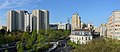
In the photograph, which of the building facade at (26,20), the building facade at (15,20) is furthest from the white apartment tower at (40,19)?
the building facade at (15,20)

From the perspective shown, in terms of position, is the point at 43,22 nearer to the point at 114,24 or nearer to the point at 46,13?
the point at 46,13

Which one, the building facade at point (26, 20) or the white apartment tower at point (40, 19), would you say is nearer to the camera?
the building facade at point (26, 20)

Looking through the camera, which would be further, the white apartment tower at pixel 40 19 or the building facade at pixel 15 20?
the white apartment tower at pixel 40 19

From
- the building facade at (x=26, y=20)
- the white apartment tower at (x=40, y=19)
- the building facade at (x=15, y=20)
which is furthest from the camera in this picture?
the white apartment tower at (x=40, y=19)

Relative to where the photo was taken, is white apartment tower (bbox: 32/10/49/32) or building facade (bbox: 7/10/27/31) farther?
white apartment tower (bbox: 32/10/49/32)

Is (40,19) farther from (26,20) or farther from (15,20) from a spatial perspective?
(15,20)

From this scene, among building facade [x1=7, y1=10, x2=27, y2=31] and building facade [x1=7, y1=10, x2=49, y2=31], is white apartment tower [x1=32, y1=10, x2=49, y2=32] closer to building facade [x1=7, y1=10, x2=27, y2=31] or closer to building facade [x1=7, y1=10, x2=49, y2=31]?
building facade [x1=7, y1=10, x2=49, y2=31]

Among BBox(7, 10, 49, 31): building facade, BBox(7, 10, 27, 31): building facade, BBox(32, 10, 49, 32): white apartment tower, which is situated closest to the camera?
BBox(7, 10, 27, 31): building facade

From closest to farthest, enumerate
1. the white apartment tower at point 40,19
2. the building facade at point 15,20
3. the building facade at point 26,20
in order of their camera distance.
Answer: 1. the building facade at point 15,20
2. the building facade at point 26,20
3. the white apartment tower at point 40,19

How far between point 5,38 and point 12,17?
6809cm

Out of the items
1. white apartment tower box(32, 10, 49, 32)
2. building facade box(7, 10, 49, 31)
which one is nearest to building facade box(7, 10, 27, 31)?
building facade box(7, 10, 49, 31)

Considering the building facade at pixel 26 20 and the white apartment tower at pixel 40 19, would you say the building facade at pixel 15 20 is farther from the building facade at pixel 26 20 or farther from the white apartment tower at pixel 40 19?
the white apartment tower at pixel 40 19

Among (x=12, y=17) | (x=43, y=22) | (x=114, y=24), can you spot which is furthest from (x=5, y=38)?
(x=43, y=22)

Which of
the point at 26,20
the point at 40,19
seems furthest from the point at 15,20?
the point at 40,19
